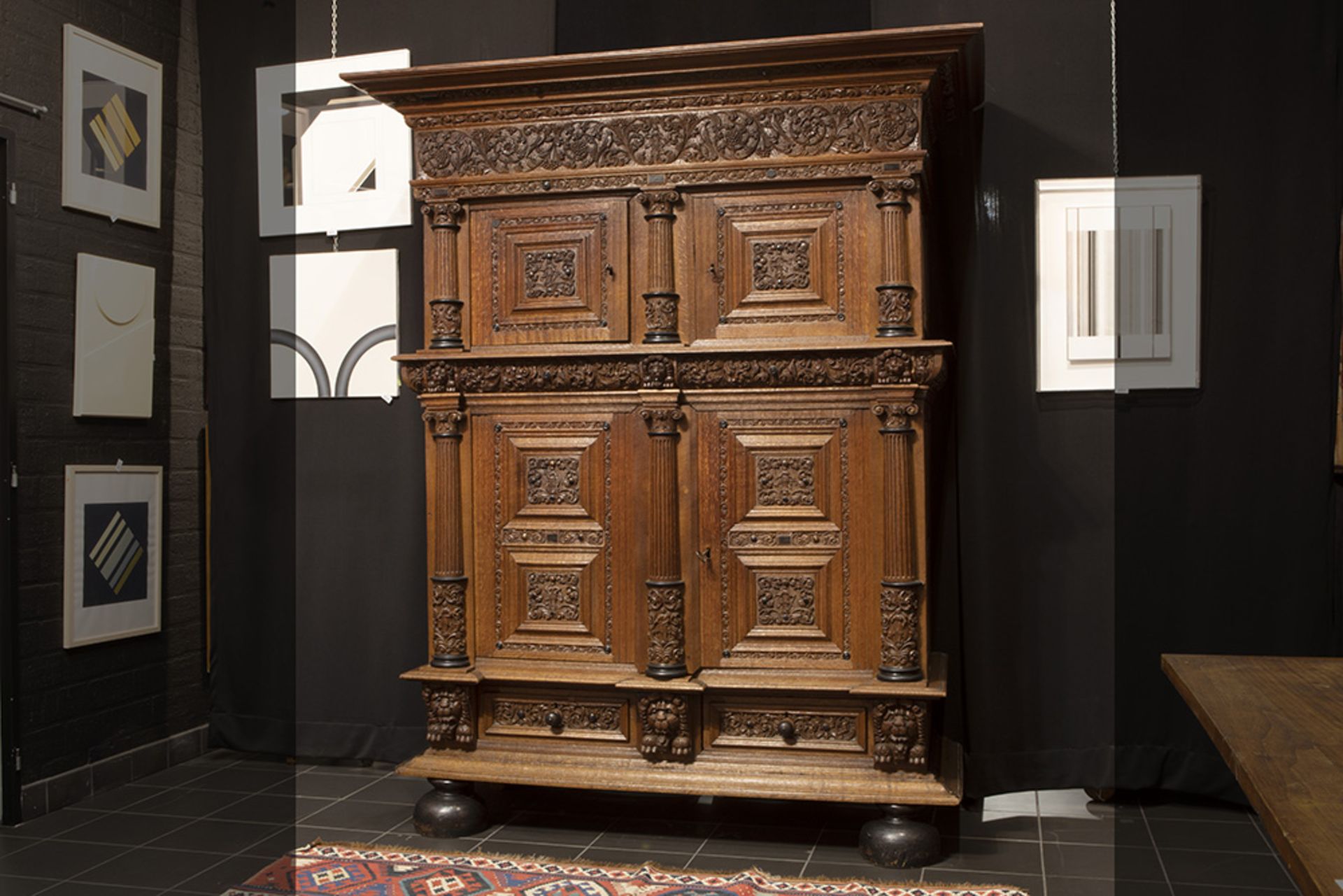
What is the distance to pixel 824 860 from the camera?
3510 millimetres

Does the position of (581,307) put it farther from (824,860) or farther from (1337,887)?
(1337,887)

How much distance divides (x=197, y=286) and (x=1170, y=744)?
423 centimetres

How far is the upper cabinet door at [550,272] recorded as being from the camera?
12.2ft

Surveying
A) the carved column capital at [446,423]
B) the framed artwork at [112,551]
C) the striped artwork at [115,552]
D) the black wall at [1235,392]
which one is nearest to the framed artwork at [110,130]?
the framed artwork at [112,551]

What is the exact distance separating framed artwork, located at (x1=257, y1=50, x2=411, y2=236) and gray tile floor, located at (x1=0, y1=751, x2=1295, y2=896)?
2.25 metres

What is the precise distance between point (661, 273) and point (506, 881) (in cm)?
189

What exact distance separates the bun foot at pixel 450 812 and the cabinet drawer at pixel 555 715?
8.5 inches

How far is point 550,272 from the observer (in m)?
3.77

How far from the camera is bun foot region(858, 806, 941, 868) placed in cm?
342

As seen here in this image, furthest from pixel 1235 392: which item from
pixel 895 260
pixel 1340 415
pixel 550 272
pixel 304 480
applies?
pixel 304 480

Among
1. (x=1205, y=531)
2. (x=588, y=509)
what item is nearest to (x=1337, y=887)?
(x=588, y=509)

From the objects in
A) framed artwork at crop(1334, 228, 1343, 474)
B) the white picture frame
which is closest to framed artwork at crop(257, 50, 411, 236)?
the white picture frame

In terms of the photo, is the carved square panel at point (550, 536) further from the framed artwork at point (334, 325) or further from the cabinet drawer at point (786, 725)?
the framed artwork at point (334, 325)

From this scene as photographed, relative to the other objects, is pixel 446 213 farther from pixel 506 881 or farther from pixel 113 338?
pixel 506 881
